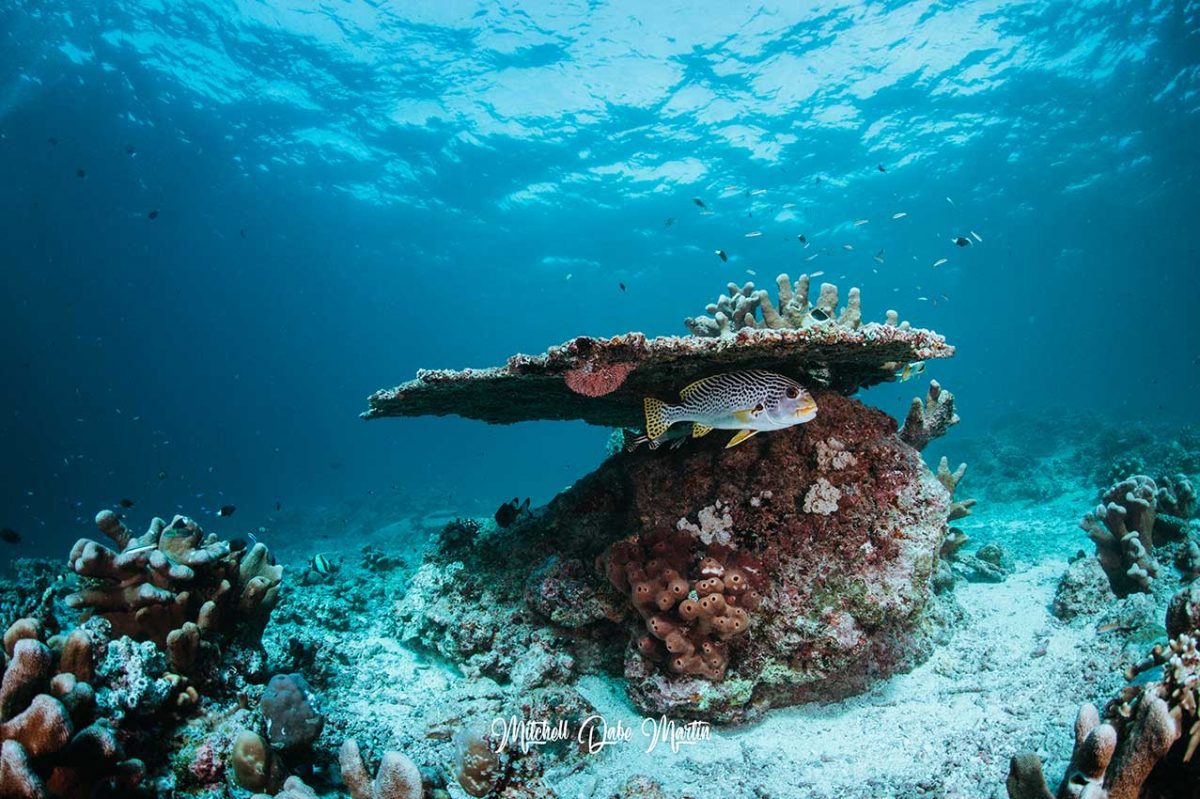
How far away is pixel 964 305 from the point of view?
7538 cm

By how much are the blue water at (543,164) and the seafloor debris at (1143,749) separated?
13.7 metres

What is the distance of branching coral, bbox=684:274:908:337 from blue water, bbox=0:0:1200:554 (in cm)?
1090

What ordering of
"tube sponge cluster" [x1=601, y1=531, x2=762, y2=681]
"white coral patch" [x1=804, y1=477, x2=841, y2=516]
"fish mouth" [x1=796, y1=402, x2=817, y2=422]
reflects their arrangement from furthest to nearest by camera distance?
"white coral patch" [x1=804, y1=477, x2=841, y2=516], "tube sponge cluster" [x1=601, y1=531, x2=762, y2=681], "fish mouth" [x1=796, y1=402, x2=817, y2=422]

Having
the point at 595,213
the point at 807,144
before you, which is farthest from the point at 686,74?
the point at 595,213

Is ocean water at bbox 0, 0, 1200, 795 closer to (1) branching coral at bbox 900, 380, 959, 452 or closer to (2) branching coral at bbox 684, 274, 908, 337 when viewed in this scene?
(1) branching coral at bbox 900, 380, 959, 452

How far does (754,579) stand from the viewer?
3.96m

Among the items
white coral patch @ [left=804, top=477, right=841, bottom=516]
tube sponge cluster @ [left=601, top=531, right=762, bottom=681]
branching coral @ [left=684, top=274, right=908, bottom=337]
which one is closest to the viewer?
tube sponge cluster @ [left=601, top=531, right=762, bottom=681]

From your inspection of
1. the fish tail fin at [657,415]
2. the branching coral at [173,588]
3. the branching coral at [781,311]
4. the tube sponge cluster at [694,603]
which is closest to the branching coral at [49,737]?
the branching coral at [173,588]

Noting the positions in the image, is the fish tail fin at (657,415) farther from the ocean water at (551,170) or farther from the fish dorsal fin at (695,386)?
the ocean water at (551,170)

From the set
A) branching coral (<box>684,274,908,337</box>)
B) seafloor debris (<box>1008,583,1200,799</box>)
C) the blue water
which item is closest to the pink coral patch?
branching coral (<box>684,274,908,337</box>)

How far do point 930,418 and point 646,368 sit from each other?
10.7ft

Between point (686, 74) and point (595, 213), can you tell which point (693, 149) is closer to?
point (686, 74)

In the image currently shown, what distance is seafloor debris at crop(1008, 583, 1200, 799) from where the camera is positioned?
2049 mm

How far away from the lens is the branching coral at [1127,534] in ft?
16.9
